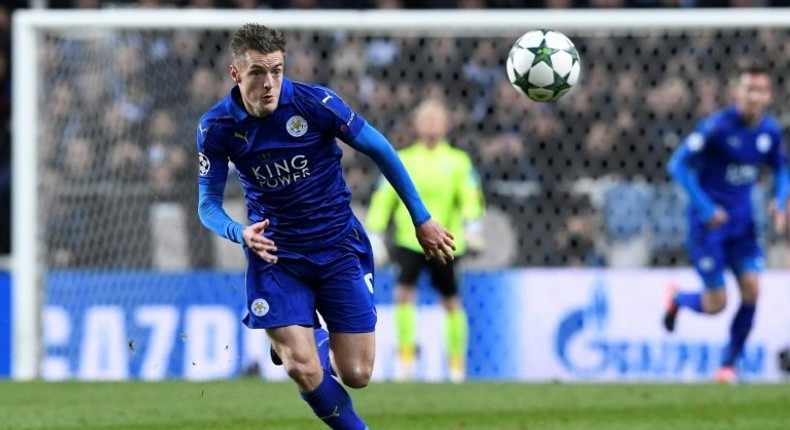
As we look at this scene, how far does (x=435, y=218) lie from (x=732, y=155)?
238cm

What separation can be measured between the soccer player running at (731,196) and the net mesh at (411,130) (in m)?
0.77

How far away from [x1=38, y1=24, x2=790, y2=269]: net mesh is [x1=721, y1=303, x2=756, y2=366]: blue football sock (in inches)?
42.7

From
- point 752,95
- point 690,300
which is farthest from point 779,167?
point 690,300

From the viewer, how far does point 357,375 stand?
6945 mm

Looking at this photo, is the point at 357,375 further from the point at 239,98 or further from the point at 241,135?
the point at 239,98

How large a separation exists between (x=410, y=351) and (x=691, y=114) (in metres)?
3.07

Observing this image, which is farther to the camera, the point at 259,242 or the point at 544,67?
the point at 544,67

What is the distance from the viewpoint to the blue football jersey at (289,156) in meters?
6.61

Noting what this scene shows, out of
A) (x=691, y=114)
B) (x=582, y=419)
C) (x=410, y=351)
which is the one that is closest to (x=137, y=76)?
(x=410, y=351)

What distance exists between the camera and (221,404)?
9672mm

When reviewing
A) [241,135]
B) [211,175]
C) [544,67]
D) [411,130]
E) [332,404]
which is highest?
[544,67]

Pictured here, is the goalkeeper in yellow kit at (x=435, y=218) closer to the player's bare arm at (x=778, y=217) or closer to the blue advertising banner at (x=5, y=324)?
the player's bare arm at (x=778, y=217)

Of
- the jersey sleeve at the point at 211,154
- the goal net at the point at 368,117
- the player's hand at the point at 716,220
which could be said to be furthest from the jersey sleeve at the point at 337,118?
the goal net at the point at 368,117

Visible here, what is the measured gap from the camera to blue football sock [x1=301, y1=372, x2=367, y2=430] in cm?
668
